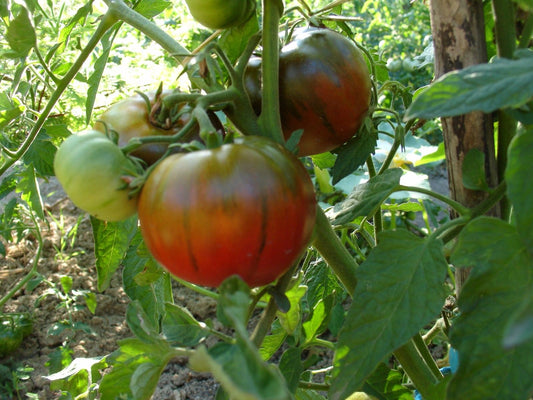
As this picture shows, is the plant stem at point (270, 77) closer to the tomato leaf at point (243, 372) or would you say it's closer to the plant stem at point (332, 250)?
the plant stem at point (332, 250)

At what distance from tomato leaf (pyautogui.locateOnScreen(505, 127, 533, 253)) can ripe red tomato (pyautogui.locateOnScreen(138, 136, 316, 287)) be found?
0.17 meters

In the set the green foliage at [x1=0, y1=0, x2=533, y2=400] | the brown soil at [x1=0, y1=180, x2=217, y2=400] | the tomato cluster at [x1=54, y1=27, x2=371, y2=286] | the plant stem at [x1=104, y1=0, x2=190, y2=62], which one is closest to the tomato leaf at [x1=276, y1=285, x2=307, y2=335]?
the green foliage at [x1=0, y1=0, x2=533, y2=400]

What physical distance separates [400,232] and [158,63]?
59.5 inches

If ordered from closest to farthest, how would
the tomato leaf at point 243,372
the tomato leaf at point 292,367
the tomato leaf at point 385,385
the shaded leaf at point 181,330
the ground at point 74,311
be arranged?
1. the tomato leaf at point 243,372
2. the shaded leaf at point 181,330
3. the tomato leaf at point 292,367
4. the tomato leaf at point 385,385
5. the ground at point 74,311

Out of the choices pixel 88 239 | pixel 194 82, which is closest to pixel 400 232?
pixel 194 82

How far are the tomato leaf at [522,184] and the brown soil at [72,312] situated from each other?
4.50 ft

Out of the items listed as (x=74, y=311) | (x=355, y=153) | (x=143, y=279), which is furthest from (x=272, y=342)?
(x=74, y=311)

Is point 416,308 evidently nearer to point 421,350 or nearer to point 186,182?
point 186,182

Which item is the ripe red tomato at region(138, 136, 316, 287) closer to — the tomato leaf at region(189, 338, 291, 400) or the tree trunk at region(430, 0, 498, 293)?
the tomato leaf at region(189, 338, 291, 400)

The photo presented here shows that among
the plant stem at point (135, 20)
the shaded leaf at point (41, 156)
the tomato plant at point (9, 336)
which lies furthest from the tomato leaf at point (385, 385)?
the tomato plant at point (9, 336)

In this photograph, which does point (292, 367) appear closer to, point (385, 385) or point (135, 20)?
point (385, 385)

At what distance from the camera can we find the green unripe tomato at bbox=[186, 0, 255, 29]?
58cm

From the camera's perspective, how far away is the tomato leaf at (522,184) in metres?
0.40

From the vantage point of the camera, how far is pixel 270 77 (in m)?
0.59
